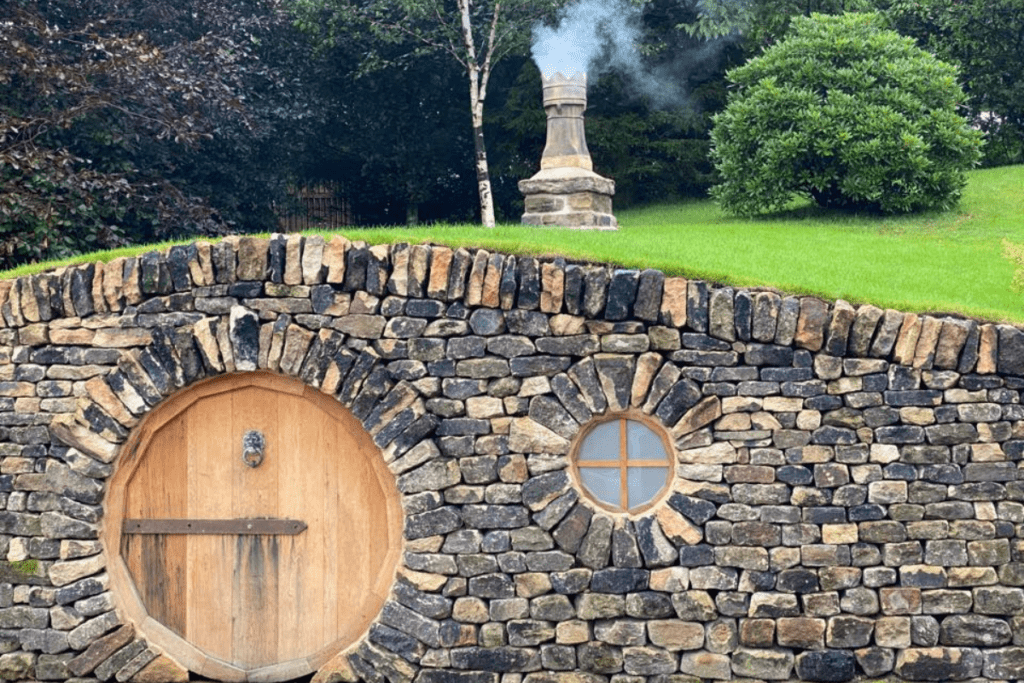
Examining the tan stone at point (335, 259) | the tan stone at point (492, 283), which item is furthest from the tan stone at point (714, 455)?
the tan stone at point (335, 259)

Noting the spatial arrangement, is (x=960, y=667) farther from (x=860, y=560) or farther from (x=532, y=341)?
(x=532, y=341)

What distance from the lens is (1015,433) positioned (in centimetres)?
864

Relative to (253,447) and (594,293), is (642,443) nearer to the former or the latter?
(594,293)

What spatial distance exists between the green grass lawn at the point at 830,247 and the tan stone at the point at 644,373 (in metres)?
0.69

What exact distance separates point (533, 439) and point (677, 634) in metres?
1.57

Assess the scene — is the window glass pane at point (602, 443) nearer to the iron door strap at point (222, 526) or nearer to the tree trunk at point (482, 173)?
the iron door strap at point (222, 526)

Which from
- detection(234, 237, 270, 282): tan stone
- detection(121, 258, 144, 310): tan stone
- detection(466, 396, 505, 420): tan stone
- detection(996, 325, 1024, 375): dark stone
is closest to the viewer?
detection(996, 325, 1024, 375): dark stone

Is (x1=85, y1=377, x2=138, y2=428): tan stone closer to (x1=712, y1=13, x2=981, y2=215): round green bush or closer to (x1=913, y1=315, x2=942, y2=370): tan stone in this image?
(x1=913, y1=315, x2=942, y2=370): tan stone

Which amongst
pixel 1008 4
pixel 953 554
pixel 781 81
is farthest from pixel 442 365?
pixel 1008 4

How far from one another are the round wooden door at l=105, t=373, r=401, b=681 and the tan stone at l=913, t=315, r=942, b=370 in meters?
3.71

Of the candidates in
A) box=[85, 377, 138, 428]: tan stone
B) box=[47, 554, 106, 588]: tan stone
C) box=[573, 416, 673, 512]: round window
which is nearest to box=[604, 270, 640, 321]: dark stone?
box=[573, 416, 673, 512]: round window

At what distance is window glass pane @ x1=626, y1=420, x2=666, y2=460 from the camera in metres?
9.11

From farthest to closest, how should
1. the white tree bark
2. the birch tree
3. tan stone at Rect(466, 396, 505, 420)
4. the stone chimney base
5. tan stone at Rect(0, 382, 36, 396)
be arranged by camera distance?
the birch tree < the white tree bark < the stone chimney base < tan stone at Rect(0, 382, 36, 396) < tan stone at Rect(466, 396, 505, 420)

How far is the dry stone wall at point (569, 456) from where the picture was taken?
8.69 m
